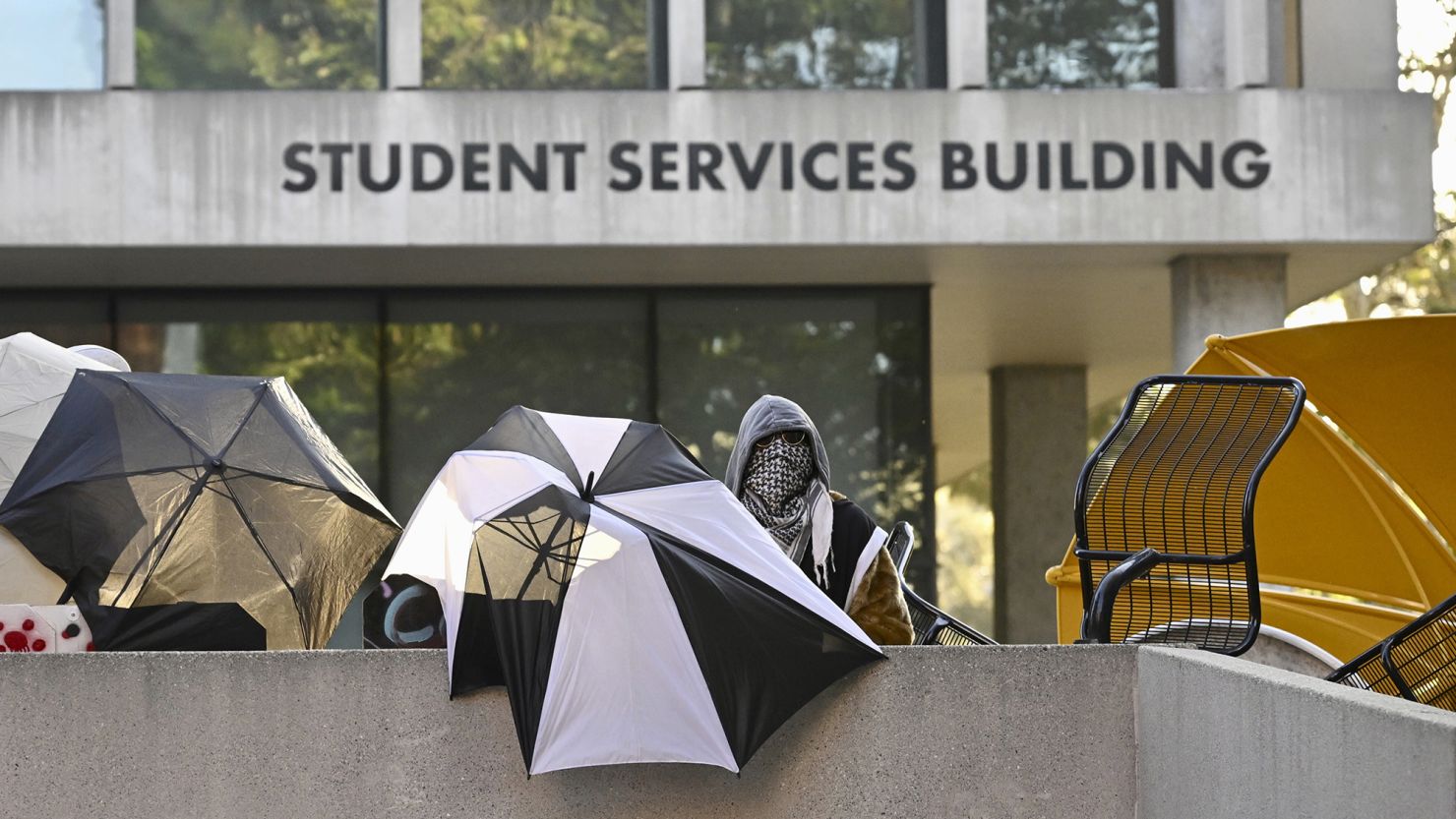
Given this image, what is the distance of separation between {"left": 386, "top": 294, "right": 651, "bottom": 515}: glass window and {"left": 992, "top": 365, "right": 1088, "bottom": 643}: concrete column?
6.01 m

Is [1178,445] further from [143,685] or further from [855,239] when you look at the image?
[855,239]

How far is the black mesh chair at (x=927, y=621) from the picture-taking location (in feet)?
22.1

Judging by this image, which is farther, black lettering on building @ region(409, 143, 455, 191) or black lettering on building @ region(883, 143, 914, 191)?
black lettering on building @ region(883, 143, 914, 191)

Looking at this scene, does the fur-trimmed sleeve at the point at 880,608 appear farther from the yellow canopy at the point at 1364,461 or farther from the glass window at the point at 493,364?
the glass window at the point at 493,364

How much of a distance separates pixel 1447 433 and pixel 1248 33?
4.58 m

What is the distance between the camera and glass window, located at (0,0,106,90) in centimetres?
1225

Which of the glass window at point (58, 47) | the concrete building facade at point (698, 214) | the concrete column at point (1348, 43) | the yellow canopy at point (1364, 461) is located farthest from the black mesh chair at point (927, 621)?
the glass window at point (58, 47)

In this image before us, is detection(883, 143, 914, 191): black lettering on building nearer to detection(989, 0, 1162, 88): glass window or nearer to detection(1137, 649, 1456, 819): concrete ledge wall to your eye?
detection(989, 0, 1162, 88): glass window

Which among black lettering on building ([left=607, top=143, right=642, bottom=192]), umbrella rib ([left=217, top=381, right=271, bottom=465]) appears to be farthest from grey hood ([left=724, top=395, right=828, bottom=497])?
black lettering on building ([left=607, top=143, right=642, bottom=192])

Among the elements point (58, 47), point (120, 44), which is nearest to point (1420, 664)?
point (120, 44)

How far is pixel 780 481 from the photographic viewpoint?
5.76 meters

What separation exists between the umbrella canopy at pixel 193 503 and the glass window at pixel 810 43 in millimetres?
7412

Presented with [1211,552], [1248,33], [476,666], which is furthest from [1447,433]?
[476,666]

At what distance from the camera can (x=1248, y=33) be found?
11977 mm
